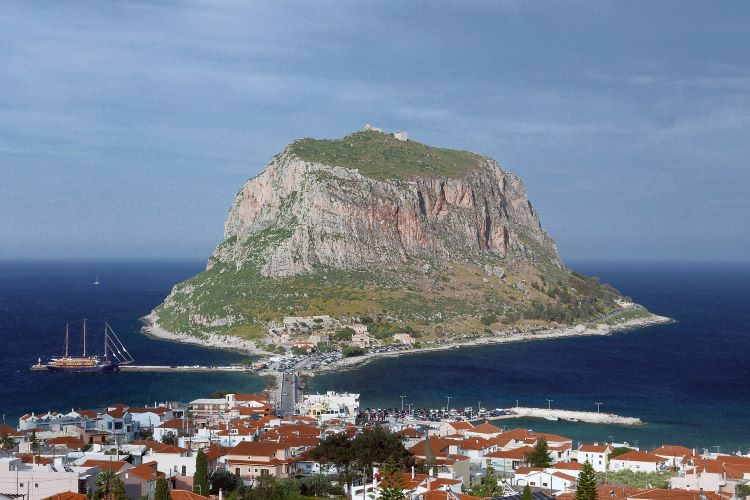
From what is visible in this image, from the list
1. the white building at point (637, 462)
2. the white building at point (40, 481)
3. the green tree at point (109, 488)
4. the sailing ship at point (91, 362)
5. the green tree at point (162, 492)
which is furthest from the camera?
the sailing ship at point (91, 362)

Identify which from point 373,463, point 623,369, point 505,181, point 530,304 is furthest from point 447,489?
point 505,181

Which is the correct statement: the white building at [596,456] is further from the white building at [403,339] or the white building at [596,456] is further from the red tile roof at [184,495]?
the white building at [403,339]

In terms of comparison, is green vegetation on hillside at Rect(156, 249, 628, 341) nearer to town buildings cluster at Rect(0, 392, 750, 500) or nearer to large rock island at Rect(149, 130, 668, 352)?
large rock island at Rect(149, 130, 668, 352)

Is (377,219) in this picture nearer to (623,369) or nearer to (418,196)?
(418,196)

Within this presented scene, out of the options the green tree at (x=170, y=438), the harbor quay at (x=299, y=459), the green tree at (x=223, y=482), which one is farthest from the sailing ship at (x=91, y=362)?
the green tree at (x=223, y=482)

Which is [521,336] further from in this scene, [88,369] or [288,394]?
[88,369]

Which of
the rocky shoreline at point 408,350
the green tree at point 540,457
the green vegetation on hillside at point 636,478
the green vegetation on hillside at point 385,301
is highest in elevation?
the green vegetation on hillside at point 385,301
